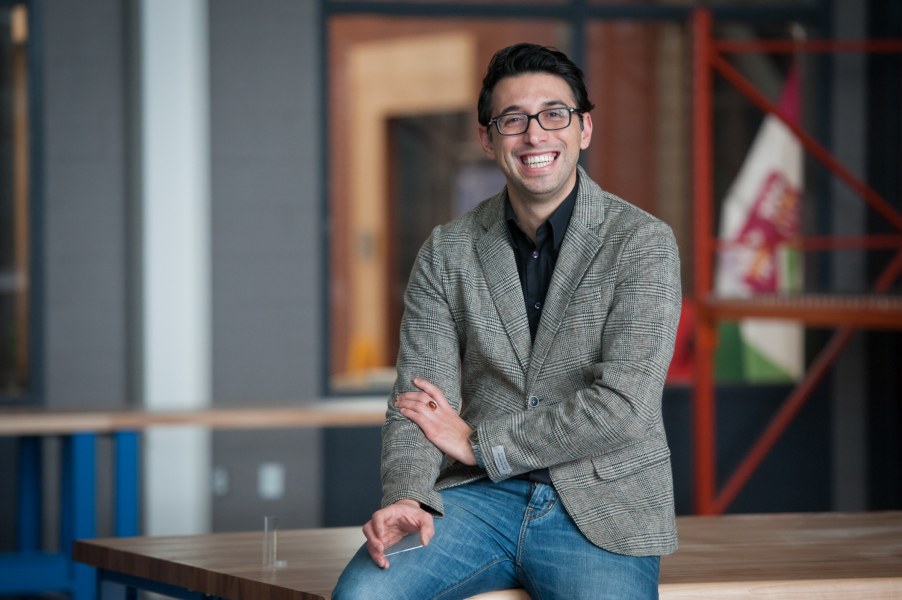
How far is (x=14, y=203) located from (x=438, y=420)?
3422mm

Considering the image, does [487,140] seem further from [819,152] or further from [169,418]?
[819,152]

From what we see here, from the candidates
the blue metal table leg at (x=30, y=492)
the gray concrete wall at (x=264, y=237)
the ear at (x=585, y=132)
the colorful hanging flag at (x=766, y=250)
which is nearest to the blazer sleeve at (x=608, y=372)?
the ear at (x=585, y=132)

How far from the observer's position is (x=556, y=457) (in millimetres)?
2049

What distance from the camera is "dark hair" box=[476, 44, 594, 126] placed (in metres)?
2.17

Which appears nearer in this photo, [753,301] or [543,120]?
[543,120]

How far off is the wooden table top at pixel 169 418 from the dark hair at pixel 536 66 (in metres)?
2.10

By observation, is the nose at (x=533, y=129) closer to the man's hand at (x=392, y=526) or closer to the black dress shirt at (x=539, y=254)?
the black dress shirt at (x=539, y=254)

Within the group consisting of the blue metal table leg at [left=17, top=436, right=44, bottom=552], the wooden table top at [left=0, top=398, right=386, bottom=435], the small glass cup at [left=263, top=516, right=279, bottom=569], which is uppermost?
the wooden table top at [left=0, top=398, right=386, bottom=435]

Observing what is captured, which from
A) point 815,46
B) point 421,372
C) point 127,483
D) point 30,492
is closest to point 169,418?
point 127,483

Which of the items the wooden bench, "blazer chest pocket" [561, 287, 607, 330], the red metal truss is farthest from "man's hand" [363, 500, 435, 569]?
the red metal truss

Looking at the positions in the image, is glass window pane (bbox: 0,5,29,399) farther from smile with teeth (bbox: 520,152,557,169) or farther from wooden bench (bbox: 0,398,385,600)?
smile with teeth (bbox: 520,152,557,169)

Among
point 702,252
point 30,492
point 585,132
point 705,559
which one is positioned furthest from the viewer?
point 702,252

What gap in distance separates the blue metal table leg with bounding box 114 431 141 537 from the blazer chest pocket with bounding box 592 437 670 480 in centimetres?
223

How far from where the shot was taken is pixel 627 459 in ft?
6.81
